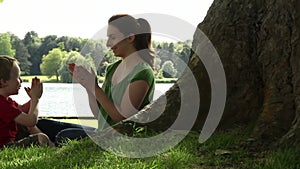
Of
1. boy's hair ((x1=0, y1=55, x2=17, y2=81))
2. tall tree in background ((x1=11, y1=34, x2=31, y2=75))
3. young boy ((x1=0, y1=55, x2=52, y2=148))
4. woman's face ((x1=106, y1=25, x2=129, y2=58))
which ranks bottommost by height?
tall tree in background ((x1=11, y1=34, x2=31, y2=75))

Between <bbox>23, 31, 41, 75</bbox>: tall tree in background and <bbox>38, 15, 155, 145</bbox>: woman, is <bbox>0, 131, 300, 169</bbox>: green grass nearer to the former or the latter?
<bbox>38, 15, 155, 145</bbox>: woman

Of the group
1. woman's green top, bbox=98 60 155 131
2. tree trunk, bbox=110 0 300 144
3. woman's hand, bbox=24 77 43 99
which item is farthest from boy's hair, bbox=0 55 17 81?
tree trunk, bbox=110 0 300 144

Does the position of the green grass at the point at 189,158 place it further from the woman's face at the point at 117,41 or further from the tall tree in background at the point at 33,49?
the tall tree in background at the point at 33,49

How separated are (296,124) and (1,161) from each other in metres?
2.81

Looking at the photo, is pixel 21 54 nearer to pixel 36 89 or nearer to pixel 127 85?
pixel 36 89

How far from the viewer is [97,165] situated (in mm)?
3617

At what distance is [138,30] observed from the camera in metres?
5.15

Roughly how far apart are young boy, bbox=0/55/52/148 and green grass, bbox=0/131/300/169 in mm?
1176

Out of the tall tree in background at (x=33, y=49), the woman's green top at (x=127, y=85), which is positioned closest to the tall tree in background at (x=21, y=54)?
the tall tree in background at (x=33, y=49)

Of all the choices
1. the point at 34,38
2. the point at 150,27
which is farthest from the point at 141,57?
the point at 34,38

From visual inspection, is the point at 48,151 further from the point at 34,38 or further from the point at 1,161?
the point at 34,38

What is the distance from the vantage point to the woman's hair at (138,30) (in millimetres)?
5117

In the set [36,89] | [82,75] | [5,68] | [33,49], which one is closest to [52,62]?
[33,49]

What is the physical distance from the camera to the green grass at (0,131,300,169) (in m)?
3.35
